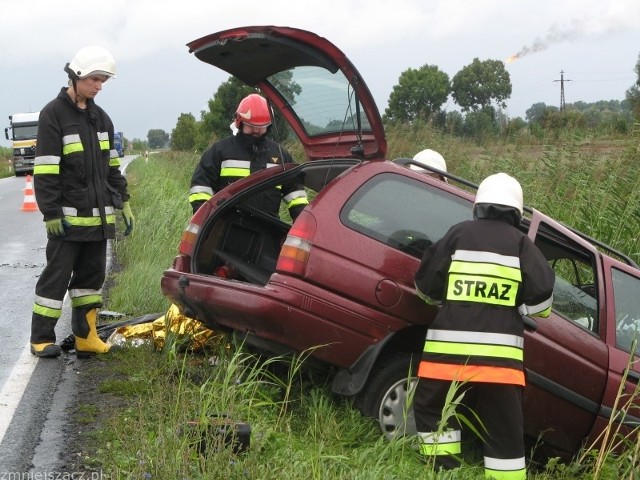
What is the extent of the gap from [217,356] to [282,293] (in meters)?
1.39

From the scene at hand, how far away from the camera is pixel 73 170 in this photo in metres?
6.39

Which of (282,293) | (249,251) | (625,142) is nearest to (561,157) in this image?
(625,142)

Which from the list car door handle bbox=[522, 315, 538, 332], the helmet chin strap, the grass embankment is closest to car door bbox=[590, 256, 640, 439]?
the grass embankment

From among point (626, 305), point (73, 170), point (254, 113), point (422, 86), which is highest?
point (422, 86)

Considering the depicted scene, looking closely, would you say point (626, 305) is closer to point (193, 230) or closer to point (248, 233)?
point (248, 233)

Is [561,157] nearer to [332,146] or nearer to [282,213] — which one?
[282,213]

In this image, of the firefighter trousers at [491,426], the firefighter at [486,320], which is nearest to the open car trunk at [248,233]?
the firefighter at [486,320]

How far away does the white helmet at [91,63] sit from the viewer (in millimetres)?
6207

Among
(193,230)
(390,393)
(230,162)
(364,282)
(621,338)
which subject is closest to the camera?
(364,282)

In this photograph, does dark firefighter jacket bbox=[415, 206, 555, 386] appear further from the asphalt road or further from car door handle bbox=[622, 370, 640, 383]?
the asphalt road

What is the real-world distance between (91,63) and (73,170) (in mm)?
732

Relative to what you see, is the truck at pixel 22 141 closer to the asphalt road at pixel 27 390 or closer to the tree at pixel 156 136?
the asphalt road at pixel 27 390

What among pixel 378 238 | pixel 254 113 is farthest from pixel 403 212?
pixel 254 113

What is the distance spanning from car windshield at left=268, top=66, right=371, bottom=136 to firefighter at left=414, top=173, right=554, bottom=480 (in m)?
1.14
